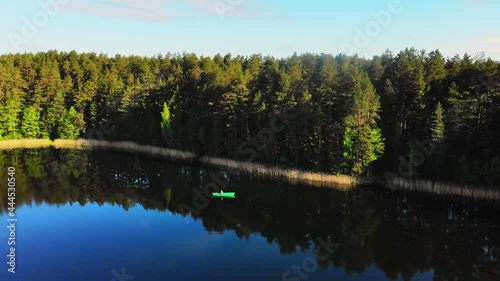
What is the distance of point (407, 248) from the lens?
30.2 m

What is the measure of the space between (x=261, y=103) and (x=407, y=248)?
30934 millimetres

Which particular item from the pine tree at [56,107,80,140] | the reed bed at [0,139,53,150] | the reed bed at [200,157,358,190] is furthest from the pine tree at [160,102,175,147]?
the reed bed at [0,139,53,150]

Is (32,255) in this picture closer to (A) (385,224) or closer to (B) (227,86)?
(A) (385,224)

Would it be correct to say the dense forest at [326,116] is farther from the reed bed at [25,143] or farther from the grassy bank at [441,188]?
the reed bed at [25,143]

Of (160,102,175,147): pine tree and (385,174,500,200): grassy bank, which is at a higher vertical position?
(160,102,175,147): pine tree

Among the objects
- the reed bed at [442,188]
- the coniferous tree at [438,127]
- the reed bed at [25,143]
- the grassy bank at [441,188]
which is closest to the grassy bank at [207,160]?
the reed bed at [25,143]

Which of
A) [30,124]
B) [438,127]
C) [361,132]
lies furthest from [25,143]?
[438,127]

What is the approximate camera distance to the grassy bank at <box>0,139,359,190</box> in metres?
48.5

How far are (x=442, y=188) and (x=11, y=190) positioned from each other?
47211mm

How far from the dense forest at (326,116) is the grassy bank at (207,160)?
140cm

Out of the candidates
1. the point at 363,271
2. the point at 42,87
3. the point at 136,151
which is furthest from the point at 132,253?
the point at 42,87

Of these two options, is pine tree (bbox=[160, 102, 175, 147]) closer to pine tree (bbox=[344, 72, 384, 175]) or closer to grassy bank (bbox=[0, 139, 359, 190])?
grassy bank (bbox=[0, 139, 359, 190])

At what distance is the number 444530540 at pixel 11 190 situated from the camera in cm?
3936

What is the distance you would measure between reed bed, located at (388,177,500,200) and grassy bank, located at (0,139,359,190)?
4969mm
